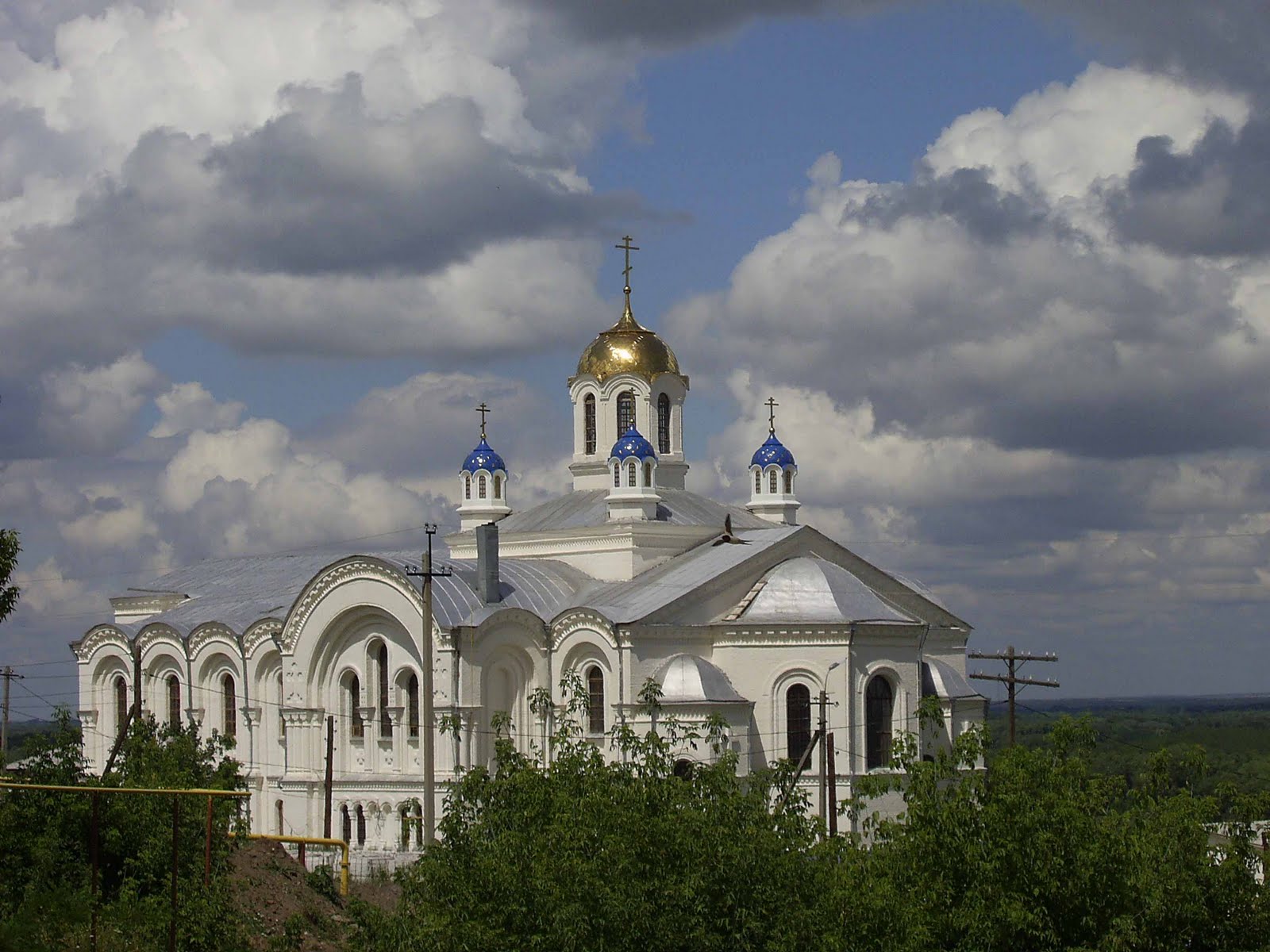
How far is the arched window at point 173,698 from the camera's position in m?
51.0

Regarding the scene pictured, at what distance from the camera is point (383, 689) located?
4491 cm

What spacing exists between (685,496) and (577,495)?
8.99ft

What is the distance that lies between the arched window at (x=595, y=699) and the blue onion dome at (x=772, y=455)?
11.1m

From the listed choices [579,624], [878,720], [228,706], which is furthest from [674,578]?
[228,706]

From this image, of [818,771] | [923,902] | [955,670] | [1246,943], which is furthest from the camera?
[955,670]

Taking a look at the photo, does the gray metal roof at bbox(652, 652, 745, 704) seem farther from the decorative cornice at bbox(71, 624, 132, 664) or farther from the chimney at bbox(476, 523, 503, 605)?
the decorative cornice at bbox(71, 624, 132, 664)

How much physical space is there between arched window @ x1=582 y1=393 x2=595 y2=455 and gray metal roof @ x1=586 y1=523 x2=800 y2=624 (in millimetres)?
5213

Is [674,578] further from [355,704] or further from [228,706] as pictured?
[228,706]

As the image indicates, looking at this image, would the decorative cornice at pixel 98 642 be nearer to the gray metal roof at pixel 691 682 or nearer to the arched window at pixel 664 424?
the arched window at pixel 664 424

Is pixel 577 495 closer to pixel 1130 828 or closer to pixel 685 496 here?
pixel 685 496

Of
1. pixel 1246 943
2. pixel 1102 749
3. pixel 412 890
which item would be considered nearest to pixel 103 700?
pixel 412 890

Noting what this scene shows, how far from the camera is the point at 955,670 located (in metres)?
47.5

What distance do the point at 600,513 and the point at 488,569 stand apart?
554cm

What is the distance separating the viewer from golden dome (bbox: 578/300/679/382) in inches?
2013
